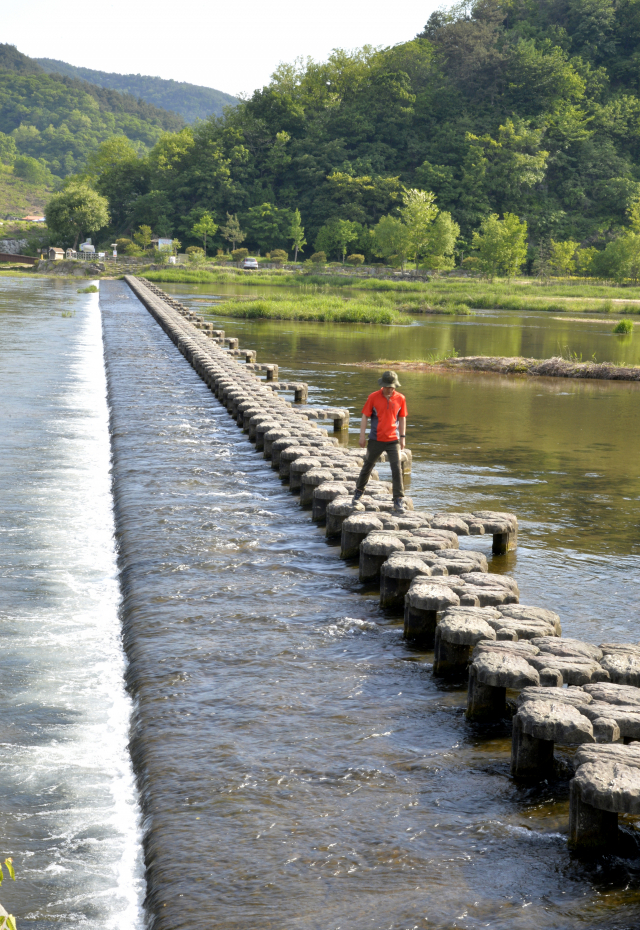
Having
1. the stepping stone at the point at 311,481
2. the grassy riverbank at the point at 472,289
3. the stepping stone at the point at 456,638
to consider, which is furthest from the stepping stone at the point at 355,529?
the grassy riverbank at the point at 472,289

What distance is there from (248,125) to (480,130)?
39442 mm

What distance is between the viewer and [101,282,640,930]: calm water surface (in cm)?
489

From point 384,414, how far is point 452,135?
140164mm

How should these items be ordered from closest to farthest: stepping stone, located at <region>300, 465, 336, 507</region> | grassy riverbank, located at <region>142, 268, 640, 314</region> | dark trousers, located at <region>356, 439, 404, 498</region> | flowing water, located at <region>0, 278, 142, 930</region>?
flowing water, located at <region>0, 278, 142, 930</region>, dark trousers, located at <region>356, 439, 404, 498</region>, stepping stone, located at <region>300, 465, 336, 507</region>, grassy riverbank, located at <region>142, 268, 640, 314</region>

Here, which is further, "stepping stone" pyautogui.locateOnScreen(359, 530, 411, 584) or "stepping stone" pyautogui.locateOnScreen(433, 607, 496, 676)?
"stepping stone" pyautogui.locateOnScreen(359, 530, 411, 584)

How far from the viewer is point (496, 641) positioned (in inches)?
282

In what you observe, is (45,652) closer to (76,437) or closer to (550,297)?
(76,437)

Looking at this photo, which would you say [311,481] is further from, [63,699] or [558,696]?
[558,696]

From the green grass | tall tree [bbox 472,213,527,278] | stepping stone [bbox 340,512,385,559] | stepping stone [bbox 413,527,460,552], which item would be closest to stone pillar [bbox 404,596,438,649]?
stepping stone [bbox 413,527,460,552]

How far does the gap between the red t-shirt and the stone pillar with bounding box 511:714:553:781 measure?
5.39 meters

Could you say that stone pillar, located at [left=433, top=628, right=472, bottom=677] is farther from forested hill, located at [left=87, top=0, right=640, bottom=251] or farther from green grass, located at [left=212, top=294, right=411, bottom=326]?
forested hill, located at [left=87, top=0, right=640, bottom=251]

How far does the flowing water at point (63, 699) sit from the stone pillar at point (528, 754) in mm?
2547

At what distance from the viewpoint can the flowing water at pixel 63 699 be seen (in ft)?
16.5

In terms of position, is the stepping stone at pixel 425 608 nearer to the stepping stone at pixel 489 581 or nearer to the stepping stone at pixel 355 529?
the stepping stone at pixel 489 581
